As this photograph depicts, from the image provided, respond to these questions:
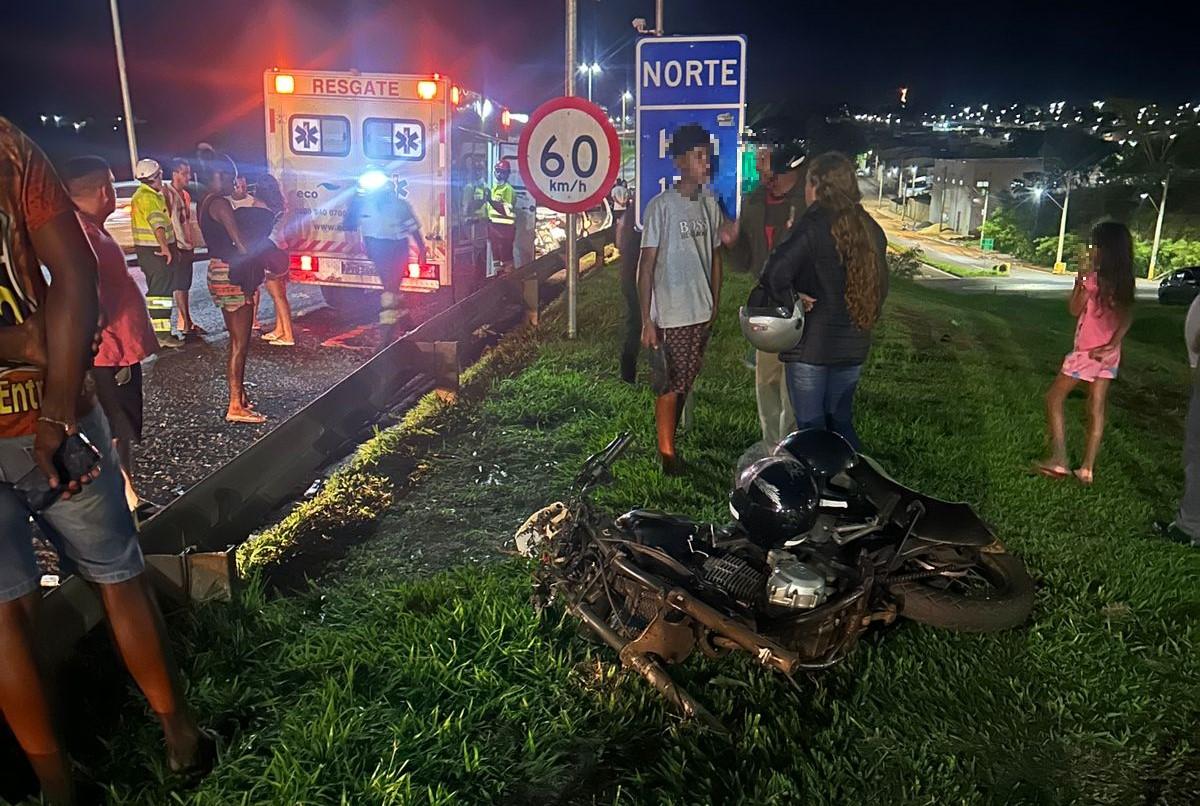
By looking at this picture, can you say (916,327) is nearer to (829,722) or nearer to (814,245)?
(814,245)

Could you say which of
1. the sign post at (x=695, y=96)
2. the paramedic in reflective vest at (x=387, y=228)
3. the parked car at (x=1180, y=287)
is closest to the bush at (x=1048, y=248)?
the parked car at (x=1180, y=287)

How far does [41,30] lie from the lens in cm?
4228

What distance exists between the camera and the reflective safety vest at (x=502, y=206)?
13.3 metres

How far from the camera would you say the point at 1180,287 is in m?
33.8

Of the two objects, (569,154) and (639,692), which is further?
(569,154)

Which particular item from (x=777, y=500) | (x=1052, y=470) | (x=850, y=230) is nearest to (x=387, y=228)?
(x=850, y=230)

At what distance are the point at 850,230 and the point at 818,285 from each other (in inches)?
11.6

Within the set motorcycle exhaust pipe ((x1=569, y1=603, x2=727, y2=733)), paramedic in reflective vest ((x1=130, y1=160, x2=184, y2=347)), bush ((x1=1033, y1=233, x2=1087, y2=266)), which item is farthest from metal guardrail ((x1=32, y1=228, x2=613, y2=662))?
bush ((x1=1033, y1=233, x2=1087, y2=266))

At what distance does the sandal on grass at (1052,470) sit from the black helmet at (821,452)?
2646 millimetres

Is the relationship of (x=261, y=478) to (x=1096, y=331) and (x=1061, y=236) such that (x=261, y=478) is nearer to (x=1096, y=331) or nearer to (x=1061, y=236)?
(x=1096, y=331)

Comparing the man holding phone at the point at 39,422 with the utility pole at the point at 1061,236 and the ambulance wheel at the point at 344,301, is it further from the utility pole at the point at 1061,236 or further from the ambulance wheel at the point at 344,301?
the utility pole at the point at 1061,236

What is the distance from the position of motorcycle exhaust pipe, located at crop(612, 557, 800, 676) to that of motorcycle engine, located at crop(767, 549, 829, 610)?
0.57ft

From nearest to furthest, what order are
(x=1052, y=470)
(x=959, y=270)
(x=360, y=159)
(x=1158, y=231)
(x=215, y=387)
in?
(x=1052, y=470) < (x=215, y=387) < (x=360, y=159) < (x=1158, y=231) < (x=959, y=270)

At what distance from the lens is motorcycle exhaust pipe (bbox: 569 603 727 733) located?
10.0ft
